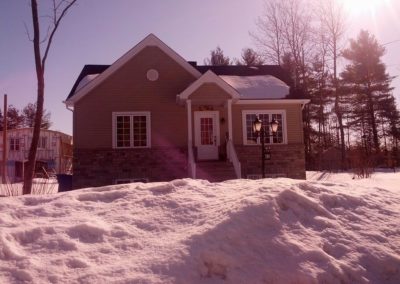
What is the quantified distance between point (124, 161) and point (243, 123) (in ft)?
16.8

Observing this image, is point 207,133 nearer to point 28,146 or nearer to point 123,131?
point 123,131

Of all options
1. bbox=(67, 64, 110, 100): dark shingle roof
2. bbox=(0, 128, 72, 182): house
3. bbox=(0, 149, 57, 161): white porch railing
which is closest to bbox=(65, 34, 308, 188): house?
bbox=(67, 64, 110, 100): dark shingle roof

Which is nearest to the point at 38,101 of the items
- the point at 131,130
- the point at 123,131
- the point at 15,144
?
the point at 123,131

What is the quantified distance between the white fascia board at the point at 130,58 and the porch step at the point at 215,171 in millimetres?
4142

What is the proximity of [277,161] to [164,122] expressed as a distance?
501cm

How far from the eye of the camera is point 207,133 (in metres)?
14.8

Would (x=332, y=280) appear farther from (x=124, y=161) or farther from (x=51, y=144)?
(x=51, y=144)

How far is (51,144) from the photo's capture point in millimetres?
31312

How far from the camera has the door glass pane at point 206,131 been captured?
1477 centimetres

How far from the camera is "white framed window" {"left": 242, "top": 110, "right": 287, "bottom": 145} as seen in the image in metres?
15.0

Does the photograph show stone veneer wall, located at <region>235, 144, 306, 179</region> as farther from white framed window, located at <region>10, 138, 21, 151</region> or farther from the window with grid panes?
white framed window, located at <region>10, 138, 21, 151</region>

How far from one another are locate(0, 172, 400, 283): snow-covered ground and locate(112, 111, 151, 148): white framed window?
993 centimetres

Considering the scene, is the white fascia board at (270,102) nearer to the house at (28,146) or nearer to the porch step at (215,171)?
the porch step at (215,171)

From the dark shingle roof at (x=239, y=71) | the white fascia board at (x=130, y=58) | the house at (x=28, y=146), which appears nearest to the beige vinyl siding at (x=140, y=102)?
the white fascia board at (x=130, y=58)
